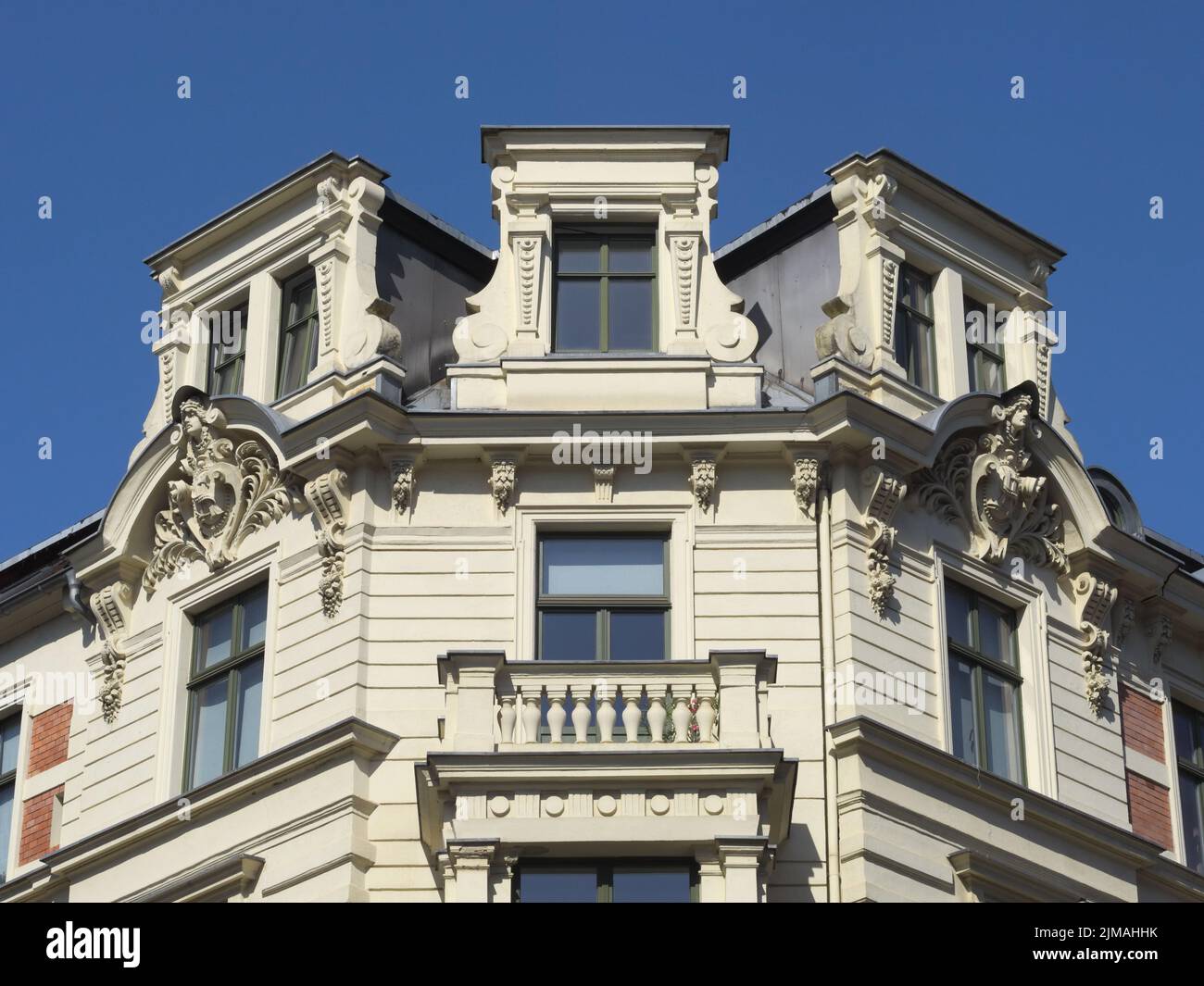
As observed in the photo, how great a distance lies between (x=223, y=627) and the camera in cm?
2723

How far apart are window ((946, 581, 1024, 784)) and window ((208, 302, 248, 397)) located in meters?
7.97

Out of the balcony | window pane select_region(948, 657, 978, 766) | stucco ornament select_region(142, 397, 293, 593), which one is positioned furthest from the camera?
stucco ornament select_region(142, 397, 293, 593)

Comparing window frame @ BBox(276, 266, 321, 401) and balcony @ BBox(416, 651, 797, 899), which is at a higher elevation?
window frame @ BBox(276, 266, 321, 401)

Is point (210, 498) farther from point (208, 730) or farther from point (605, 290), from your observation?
point (605, 290)

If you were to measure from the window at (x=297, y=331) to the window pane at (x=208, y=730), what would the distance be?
324cm

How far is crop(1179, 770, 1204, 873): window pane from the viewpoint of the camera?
2931 cm

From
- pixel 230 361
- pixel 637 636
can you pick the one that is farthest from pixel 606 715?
pixel 230 361

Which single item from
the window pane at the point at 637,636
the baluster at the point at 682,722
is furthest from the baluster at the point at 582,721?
the window pane at the point at 637,636

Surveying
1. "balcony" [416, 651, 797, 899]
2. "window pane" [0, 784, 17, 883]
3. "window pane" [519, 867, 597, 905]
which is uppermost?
"window pane" [0, 784, 17, 883]

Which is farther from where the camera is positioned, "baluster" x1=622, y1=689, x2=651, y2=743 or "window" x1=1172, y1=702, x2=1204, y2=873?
"window" x1=1172, y1=702, x2=1204, y2=873

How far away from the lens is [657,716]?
24.3 metres

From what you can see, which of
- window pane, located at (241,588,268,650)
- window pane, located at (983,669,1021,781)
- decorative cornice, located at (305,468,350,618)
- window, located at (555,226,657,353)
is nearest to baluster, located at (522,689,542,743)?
decorative cornice, located at (305,468,350,618)

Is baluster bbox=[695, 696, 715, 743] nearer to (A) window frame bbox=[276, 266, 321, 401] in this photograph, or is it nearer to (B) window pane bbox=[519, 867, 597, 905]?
(B) window pane bbox=[519, 867, 597, 905]
